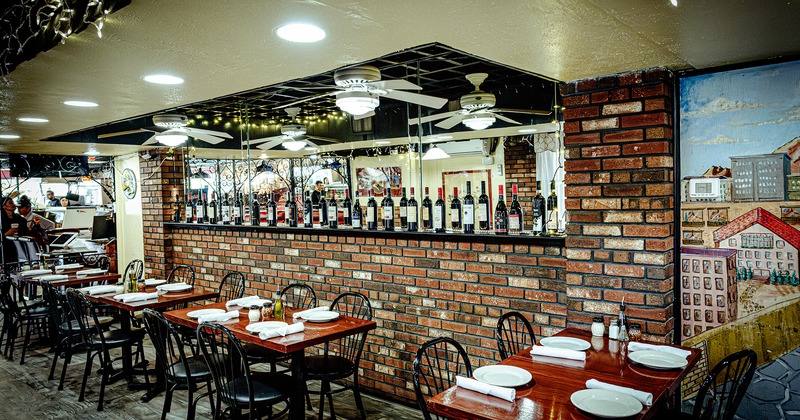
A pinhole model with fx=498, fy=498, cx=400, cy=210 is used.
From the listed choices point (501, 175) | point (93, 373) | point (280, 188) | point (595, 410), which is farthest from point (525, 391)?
point (280, 188)

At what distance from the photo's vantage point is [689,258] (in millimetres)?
3035

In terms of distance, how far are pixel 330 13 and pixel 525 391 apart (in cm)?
174

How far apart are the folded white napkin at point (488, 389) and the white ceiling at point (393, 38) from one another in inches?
59.2

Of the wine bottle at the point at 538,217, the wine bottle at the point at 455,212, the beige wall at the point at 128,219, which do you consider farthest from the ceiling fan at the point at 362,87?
the beige wall at the point at 128,219

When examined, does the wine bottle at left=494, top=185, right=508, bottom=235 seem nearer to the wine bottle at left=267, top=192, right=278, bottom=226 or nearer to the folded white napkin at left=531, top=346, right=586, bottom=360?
the folded white napkin at left=531, top=346, right=586, bottom=360

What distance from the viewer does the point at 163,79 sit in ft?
10.5

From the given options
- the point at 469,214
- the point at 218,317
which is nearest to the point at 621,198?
the point at 469,214

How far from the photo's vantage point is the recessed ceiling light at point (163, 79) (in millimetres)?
3096

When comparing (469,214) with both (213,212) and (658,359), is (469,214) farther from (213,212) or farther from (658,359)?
(213,212)

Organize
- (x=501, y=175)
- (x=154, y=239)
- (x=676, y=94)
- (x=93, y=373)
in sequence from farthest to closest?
(x=501, y=175)
(x=154, y=239)
(x=93, y=373)
(x=676, y=94)

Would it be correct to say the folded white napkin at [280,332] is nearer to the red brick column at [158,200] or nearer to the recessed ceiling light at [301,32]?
the recessed ceiling light at [301,32]

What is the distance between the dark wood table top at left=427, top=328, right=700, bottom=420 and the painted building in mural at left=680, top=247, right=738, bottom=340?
0.56m

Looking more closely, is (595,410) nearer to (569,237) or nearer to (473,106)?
(569,237)

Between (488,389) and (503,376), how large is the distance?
Result: 8.5 inches
